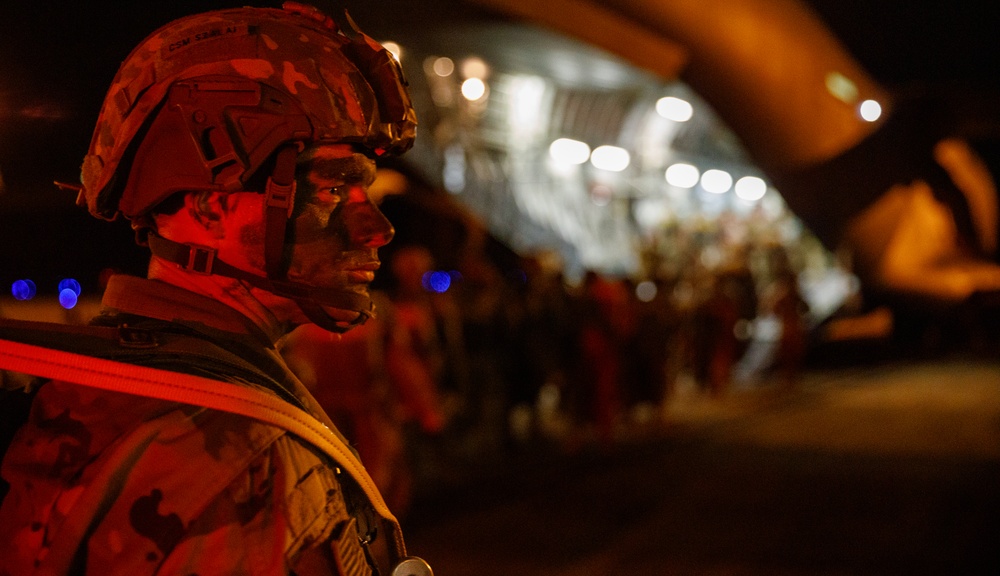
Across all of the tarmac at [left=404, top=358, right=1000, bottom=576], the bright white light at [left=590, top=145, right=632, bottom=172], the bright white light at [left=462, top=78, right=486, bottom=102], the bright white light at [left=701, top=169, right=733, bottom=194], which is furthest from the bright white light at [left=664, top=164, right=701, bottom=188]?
the tarmac at [left=404, top=358, right=1000, bottom=576]

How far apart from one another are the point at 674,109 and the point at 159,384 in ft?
96.7

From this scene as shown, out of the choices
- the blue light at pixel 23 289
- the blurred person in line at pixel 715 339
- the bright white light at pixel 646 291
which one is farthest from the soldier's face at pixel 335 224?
the blurred person in line at pixel 715 339

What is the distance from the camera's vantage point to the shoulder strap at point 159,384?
1436 mm

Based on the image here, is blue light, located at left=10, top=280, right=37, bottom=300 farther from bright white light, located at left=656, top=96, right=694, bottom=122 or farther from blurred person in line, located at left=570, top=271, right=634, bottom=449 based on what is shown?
bright white light, located at left=656, top=96, right=694, bottom=122

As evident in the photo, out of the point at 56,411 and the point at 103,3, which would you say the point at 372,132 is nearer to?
the point at 56,411

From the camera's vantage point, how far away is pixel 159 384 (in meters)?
1.44

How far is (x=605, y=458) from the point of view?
1024 centimetres

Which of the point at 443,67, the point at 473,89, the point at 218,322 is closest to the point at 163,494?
the point at 218,322

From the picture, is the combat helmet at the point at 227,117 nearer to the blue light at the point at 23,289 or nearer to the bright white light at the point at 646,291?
the blue light at the point at 23,289

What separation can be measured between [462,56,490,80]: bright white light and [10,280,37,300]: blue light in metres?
15.8

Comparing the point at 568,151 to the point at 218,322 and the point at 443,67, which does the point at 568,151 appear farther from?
the point at 218,322

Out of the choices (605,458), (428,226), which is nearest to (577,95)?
(428,226)

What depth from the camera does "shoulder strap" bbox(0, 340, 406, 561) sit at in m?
1.44

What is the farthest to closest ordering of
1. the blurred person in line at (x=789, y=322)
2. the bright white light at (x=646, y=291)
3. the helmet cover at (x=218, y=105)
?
the blurred person in line at (x=789, y=322)
the bright white light at (x=646, y=291)
the helmet cover at (x=218, y=105)
